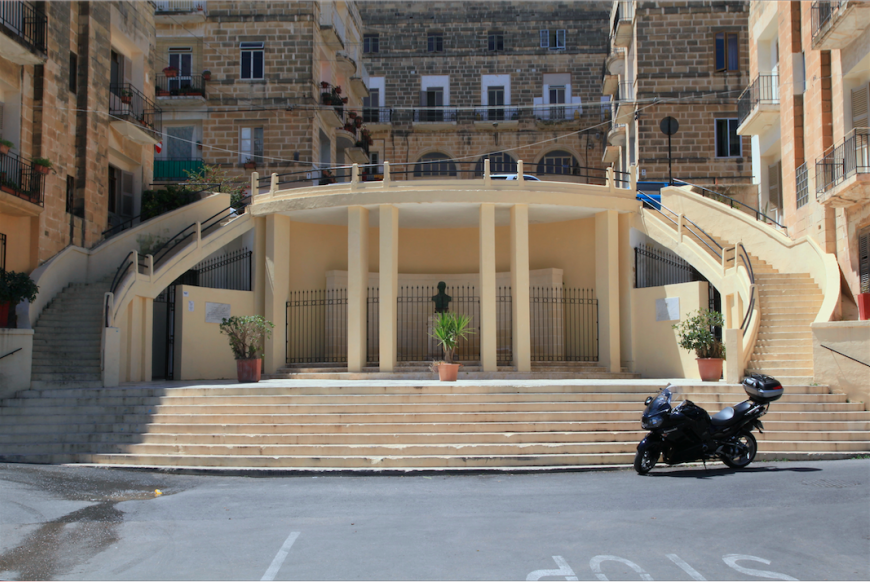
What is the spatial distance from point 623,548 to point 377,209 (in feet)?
44.4

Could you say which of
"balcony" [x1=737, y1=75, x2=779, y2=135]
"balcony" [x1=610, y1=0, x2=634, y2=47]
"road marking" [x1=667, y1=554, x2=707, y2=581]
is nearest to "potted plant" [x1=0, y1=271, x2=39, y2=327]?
"road marking" [x1=667, y1=554, x2=707, y2=581]

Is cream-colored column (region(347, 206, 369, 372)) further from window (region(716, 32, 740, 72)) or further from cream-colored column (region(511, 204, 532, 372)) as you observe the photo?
window (region(716, 32, 740, 72))

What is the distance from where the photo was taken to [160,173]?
95.7 ft

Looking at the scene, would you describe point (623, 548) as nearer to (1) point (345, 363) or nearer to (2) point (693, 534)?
(2) point (693, 534)

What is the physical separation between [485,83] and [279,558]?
3410cm

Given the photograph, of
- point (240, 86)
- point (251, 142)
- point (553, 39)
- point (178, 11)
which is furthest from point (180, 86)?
point (553, 39)

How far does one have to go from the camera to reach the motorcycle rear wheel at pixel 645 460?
10.6 m

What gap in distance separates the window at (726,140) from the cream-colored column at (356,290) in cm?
1599

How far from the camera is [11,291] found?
15.4 m

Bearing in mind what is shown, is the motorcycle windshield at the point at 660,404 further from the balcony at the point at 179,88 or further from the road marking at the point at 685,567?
the balcony at the point at 179,88

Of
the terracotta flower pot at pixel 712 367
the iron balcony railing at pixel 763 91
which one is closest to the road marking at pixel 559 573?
the terracotta flower pot at pixel 712 367

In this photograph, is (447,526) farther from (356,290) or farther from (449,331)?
(356,290)

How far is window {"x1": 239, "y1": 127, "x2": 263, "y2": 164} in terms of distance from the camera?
29672 mm

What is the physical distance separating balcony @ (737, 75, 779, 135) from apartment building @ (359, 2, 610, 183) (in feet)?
45.4
